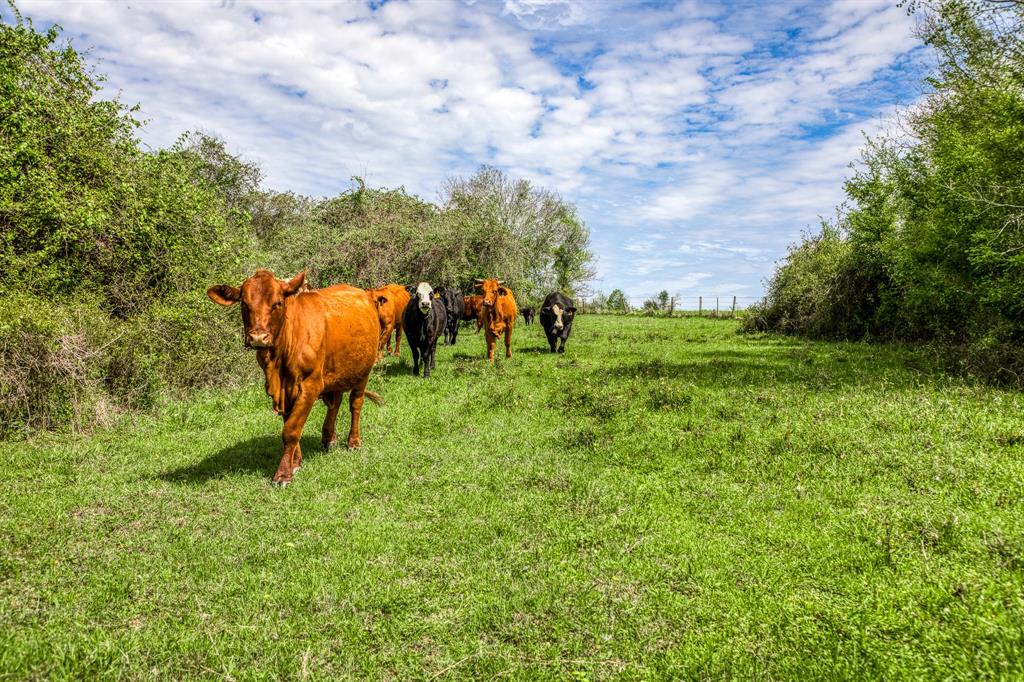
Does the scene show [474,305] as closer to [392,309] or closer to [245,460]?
[392,309]

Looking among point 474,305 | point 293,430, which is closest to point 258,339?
point 293,430

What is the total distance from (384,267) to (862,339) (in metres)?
21.5

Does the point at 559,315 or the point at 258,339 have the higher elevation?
the point at 559,315

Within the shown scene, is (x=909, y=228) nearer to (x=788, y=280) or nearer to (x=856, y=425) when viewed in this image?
(x=788, y=280)

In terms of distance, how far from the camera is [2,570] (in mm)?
4609

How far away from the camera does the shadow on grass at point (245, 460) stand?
7.20 meters

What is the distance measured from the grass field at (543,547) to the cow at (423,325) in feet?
18.2

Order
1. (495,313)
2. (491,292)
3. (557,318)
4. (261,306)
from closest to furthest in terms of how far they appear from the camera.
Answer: (261,306) < (495,313) < (491,292) < (557,318)

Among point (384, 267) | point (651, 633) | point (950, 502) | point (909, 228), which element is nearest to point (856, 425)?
point (950, 502)

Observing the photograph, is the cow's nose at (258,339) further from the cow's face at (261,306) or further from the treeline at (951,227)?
the treeline at (951,227)

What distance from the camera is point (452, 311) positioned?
21469mm

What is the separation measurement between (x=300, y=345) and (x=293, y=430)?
1.11m

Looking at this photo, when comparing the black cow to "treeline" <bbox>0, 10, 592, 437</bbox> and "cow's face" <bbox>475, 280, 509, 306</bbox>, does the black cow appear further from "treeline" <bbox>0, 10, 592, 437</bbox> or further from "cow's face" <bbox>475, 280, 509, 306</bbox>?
"treeline" <bbox>0, 10, 592, 437</bbox>

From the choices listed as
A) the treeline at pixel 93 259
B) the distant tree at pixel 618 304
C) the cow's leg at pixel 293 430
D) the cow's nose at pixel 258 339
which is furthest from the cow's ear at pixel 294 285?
the distant tree at pixel 618 304
